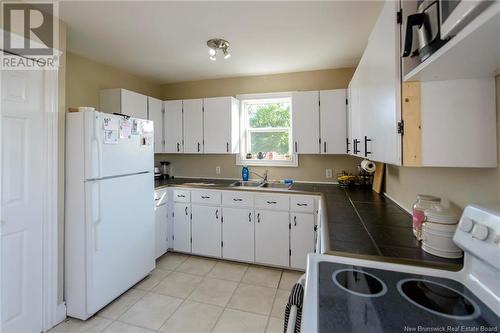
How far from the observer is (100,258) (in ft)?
6.50

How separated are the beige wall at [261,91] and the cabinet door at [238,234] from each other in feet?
2.69

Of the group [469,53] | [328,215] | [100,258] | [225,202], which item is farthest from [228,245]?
[469,53]

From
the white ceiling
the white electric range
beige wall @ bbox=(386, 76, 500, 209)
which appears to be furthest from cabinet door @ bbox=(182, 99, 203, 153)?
the white electric range

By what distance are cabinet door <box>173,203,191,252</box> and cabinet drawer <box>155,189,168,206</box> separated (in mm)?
157

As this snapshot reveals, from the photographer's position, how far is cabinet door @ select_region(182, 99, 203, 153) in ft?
11.0

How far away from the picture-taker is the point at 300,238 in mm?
2633

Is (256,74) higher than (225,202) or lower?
higher

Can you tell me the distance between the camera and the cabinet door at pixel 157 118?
10.8 feet

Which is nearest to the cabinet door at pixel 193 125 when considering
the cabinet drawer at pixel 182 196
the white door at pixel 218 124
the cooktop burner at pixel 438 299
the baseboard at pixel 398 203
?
the white door at pixel 218 124

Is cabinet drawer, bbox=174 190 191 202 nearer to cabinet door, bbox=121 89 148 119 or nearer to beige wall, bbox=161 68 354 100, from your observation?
cabinet door, bbox=121 89 148 119

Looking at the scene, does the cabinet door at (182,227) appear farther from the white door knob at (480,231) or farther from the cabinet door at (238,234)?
the white door knob at (480,231)

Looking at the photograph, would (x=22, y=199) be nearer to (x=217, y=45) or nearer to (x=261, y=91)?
(x=217, y=45)

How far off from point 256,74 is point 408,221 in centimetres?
261

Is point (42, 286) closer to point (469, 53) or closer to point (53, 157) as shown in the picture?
point (53, 157)
